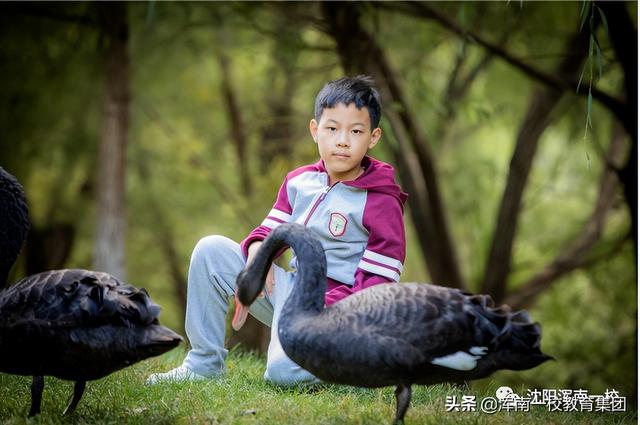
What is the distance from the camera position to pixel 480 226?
10484 mm

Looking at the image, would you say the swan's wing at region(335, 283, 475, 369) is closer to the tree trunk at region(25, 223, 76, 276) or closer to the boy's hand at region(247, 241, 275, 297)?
the boy's hand at region(247, 241, 275, 297)

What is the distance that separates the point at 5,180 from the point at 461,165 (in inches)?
297

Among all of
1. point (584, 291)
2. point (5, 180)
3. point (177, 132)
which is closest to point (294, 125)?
point (177, 132)

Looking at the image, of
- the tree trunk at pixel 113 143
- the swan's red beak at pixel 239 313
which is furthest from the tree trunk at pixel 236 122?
the swan's red beak at pixel 239 313

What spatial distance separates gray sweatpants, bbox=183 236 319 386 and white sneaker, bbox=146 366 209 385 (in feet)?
0.11

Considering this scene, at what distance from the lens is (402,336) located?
3.07 m

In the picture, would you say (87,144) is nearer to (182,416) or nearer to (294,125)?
(294,125)

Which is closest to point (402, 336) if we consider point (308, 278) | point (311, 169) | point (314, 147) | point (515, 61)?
point (308, 278)

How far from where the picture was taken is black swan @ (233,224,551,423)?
10.1ft

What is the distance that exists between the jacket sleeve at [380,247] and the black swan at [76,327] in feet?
3.31

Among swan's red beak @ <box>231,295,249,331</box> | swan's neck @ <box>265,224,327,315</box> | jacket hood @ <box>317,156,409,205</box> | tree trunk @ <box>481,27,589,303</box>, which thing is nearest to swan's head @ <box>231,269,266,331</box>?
swan's red beak @ <box>231,295,249,331</box>

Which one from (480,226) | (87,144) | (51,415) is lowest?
(51,415)

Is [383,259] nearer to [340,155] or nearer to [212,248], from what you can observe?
[340,155]

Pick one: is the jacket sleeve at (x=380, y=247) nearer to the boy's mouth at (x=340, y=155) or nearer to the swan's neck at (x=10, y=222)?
the boy's mouth at (x=340, y=155)
